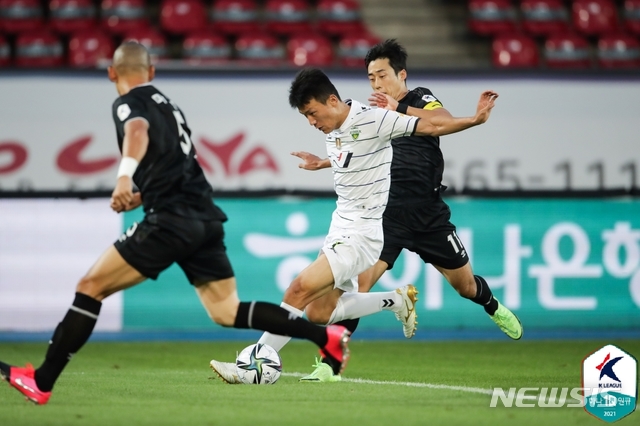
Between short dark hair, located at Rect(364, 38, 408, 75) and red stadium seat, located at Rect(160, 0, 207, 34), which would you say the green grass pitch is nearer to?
short dark hair, located at Rect(364, 38, 408, 75)

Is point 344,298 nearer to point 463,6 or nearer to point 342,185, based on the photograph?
point 342,185

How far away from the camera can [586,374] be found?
21.6ft

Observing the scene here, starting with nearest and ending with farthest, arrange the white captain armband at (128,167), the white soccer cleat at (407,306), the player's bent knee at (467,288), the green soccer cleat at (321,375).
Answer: the white captain armband at (128,167) → the green soccer cleat at (321,375) → the white soccer cleat at (407,306) → the player's bent knee at (467,288)

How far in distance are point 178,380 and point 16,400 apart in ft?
4.69

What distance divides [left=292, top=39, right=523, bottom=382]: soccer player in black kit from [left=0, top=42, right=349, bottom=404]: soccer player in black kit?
1.88 m

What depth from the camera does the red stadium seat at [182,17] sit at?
15.9 metres

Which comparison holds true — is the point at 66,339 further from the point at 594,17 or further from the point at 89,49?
the point at 594,17

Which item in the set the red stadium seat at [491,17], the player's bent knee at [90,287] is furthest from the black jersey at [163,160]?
the red stadium seat at [491,17]

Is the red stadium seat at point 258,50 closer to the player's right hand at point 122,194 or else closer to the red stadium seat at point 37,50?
the red stadium seat at point 37,50

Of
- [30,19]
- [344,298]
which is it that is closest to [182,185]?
[344,298]

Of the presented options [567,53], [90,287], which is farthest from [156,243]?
[567,53]

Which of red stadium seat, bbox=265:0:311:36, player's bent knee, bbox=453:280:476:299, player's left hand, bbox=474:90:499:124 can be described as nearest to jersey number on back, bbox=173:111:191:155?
player's left hand, bbox=474:90:499:124

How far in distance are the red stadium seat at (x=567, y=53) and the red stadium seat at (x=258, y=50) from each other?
4.17 m

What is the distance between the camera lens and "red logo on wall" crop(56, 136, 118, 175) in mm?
14141
